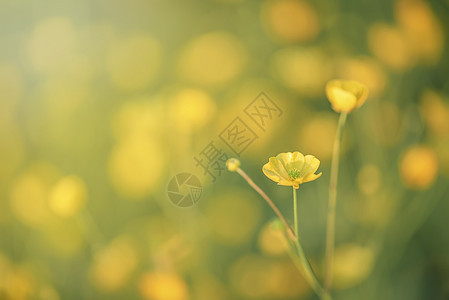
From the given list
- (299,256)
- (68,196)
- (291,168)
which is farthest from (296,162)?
(68,196)

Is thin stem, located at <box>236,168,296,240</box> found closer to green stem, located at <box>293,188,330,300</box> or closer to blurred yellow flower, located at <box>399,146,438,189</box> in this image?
green stem, located at <box>293,188,330,300</box>

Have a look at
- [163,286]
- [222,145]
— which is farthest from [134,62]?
[163,286]

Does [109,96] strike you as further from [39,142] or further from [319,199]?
[319,199]

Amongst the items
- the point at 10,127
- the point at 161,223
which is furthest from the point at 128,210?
the point at 10,127

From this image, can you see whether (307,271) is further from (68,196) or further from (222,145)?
(68,196)

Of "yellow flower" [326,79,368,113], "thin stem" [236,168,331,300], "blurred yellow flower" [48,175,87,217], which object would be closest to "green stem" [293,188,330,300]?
"thin stem" [236,168,331,300]

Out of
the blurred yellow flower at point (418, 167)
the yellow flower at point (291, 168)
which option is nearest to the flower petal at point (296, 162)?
the yellow flower at point (291, 168)

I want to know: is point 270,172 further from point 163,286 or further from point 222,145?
point 163,286

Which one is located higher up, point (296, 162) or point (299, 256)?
point (296, 162)
